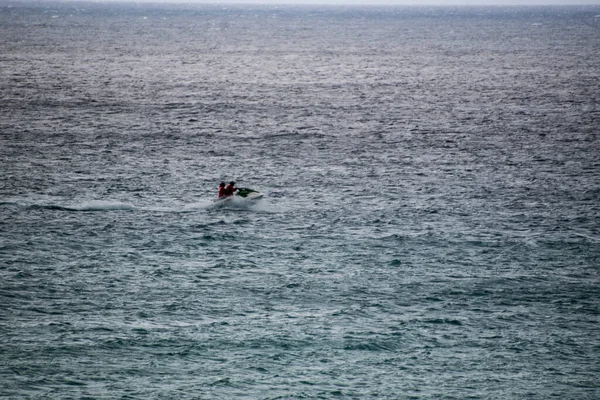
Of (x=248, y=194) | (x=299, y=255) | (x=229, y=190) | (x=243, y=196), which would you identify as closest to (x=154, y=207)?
(x=229, y=190)

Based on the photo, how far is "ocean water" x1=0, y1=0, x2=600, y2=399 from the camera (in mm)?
39188

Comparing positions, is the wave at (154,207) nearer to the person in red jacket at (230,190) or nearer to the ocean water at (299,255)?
the ocean water at (299,255)

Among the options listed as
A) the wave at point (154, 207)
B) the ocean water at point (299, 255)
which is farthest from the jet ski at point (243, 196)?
the ocean water at point (299, 255)

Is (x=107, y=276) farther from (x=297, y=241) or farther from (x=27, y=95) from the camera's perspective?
(x=27, y=95)

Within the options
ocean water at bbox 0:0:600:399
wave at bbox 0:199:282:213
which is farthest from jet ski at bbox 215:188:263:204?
ocean water at bbox 0:0:600:399

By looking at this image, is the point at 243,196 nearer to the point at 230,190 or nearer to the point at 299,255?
the point at 230,190

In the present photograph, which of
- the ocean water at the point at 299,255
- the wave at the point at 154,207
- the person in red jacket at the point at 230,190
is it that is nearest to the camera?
the ocean water at the point at 299,255

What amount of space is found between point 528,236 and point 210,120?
51997 mm

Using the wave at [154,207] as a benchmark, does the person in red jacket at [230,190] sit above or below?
above

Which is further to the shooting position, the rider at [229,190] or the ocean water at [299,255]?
the rider at [229,190]

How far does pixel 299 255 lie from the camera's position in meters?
53.6

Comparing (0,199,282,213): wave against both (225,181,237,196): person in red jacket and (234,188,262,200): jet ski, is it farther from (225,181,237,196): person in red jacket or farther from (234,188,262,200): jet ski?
(225,181,237,196): person in red jacket

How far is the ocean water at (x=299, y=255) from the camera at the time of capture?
129 ft

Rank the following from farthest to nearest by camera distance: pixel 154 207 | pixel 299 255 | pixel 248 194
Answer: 1. pixel 154 207
2. pixel 248 194
3. pixel 299 255
